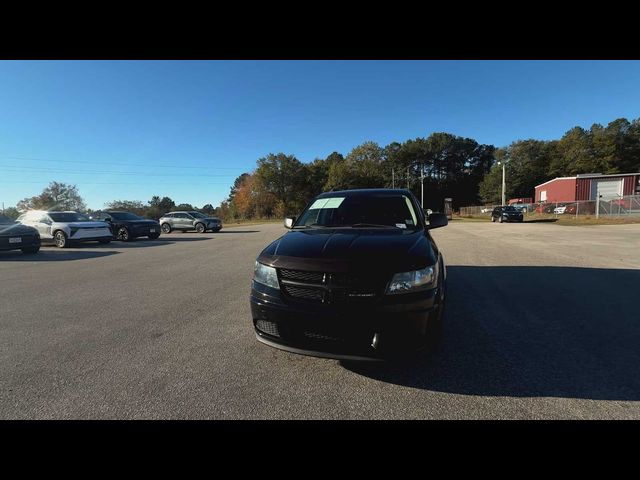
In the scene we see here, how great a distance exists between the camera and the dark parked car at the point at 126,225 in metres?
16.3

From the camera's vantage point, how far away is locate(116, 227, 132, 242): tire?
16.3 m

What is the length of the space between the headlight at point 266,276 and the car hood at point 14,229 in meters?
13.0

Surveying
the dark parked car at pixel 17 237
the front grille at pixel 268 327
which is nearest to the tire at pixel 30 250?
the dark parked car at pixel 17 237

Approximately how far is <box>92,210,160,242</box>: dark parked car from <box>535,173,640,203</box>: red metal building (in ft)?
150

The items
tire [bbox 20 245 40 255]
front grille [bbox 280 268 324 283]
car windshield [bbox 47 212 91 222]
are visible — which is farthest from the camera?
car windshield [bbox 47 212 91 222]

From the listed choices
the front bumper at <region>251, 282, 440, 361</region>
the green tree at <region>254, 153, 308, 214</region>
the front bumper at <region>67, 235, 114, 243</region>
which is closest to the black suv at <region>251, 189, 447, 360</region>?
the front bumper at <region>251, 282, 440, 361</region>

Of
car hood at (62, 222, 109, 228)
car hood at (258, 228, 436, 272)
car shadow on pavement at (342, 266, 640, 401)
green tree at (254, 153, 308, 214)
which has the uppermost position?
green tree at (254, 153, 308, 214)

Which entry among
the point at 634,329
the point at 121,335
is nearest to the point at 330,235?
the point at 121,335

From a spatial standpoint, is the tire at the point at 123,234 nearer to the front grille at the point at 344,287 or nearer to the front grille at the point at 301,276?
the front grille at the point at 301,276

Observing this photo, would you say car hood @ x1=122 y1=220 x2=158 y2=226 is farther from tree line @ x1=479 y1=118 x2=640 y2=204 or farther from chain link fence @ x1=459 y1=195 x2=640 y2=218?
tree line @ x1=479 y1=118 x2=640 y2=204

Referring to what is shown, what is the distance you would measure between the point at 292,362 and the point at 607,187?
51.4 metres
